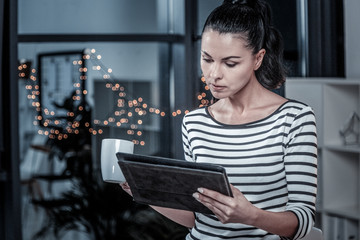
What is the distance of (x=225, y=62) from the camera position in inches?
59.7

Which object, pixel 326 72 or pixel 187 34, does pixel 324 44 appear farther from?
pixel 187 34

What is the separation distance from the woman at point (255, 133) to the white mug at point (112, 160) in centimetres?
19

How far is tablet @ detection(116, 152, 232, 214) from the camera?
1335mm

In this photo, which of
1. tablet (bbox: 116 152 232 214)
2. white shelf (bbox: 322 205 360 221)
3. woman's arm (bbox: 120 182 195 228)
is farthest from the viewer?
white shelf (bbox: 322 205 360 221)

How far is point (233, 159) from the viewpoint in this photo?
1567mm

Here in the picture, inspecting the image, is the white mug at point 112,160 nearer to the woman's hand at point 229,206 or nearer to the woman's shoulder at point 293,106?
the woman's hand at point 229,206

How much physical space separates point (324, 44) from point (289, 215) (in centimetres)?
277

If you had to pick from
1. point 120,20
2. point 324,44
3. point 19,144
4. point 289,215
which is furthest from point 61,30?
point 289,215

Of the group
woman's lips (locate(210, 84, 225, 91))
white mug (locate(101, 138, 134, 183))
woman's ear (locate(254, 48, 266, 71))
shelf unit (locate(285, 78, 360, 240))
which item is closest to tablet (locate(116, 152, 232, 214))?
white mug (locate(101, 138, 134, 183))

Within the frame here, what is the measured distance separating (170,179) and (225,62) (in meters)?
0.32

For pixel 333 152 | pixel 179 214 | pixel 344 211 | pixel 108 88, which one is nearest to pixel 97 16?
pixel 108 88

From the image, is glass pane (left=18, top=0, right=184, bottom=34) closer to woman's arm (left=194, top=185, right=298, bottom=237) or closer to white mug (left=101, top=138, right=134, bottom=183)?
white mug (left=101, top=138, right=134, bottom=183)

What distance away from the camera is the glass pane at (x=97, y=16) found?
12.5 feet

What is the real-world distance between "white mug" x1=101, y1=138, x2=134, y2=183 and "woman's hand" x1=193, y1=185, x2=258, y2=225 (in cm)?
29
